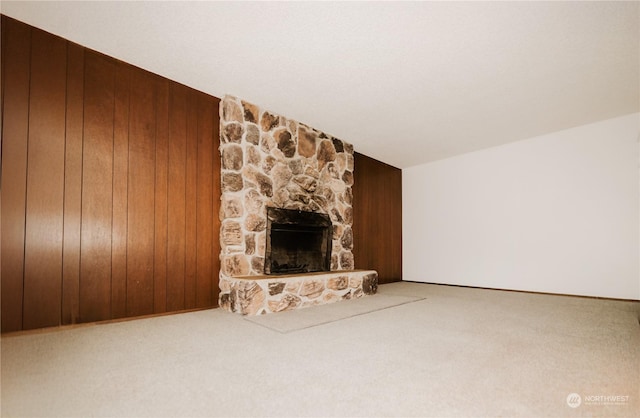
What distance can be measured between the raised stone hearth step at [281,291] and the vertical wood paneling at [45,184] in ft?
4.34

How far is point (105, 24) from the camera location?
7.57 ft

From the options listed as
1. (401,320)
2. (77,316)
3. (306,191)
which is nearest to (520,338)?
(401,320)

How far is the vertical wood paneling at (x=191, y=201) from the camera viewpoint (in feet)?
10.3

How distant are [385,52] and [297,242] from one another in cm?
230

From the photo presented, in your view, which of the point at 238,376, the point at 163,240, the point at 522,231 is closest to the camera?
the point at 238,376

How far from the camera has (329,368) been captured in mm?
1689

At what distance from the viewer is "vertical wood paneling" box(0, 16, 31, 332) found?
2205 millimetres

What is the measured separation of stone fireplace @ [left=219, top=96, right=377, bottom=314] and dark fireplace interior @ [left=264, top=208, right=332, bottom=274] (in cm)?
1

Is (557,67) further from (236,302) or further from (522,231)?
(236,302)

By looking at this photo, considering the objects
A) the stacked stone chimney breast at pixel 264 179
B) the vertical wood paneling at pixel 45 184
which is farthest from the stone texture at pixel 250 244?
the vertical wood paneling at pixel 45 184

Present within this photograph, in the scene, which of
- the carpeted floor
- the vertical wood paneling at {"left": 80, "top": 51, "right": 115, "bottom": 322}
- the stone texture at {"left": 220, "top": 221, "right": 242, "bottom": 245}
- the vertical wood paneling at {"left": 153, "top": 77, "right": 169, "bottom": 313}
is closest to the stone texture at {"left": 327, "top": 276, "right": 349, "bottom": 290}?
the carpeted floor

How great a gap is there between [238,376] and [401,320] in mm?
1645

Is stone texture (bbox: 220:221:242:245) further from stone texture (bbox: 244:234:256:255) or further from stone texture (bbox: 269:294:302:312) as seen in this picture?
stone texture (bbox: 269:294:302:312)

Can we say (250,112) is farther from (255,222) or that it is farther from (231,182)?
(255,222)
